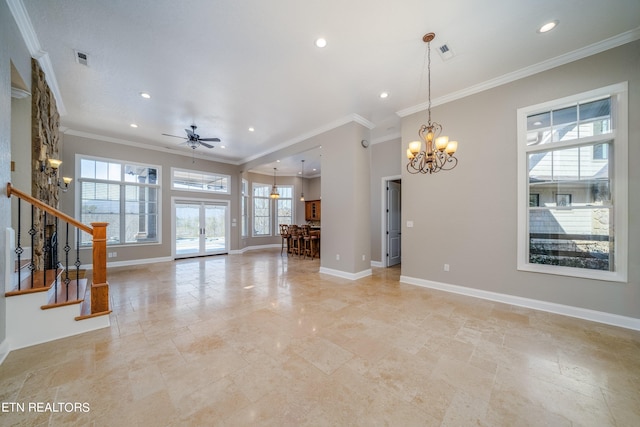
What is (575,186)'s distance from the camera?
10.4 feet

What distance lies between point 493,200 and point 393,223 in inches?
113

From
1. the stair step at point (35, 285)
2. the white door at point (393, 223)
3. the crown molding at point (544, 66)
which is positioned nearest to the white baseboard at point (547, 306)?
the white door at point (393, 223)

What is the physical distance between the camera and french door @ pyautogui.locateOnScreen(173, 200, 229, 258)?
7398mm

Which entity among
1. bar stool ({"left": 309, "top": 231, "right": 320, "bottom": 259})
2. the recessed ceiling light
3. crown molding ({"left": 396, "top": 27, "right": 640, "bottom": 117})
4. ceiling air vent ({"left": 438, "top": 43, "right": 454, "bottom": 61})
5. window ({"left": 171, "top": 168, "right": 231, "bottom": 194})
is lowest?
bar stool ({"left": 309, "top": 231, "right": 320, "bottom": 259})

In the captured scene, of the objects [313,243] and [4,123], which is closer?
[4,123]

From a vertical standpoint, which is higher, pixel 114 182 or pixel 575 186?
pixel 114 182

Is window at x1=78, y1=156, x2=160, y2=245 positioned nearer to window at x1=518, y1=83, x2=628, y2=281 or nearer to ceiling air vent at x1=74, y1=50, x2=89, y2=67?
ceiling air vent at x1=74, y1=50, x2=89, y2=67

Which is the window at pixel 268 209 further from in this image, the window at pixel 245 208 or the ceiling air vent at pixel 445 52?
the ceiling air vent at pixel 445 52

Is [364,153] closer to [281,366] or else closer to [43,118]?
[281,366]

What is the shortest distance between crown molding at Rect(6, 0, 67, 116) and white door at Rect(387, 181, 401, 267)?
21.0ft

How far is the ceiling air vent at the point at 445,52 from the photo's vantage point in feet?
9.46

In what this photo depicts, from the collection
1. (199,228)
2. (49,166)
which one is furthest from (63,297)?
(199,228)

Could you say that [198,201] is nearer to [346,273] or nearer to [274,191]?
[274,191]

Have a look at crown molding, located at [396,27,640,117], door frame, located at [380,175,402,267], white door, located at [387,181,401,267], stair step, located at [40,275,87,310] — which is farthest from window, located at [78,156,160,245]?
crown molding, located at [396,27,640,117]
